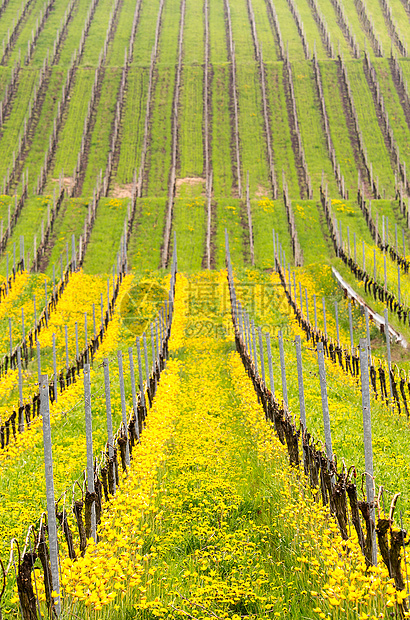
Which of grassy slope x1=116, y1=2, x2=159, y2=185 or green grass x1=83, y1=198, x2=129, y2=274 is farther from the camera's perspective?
grassy slope x1=116, y1=2, x2=159, y2=185

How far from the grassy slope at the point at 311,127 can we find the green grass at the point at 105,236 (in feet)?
53.1

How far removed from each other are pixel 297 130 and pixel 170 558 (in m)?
49.1

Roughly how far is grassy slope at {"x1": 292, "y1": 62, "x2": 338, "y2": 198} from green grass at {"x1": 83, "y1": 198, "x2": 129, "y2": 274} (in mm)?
16186

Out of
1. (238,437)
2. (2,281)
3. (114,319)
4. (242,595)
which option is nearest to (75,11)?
(2,281)

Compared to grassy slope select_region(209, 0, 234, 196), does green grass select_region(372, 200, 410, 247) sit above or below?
below

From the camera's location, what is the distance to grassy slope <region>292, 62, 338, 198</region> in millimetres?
46000

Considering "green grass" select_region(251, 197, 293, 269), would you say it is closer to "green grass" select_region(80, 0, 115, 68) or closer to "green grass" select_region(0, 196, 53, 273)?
"green grass" select_region(0, 196, 53, 273)

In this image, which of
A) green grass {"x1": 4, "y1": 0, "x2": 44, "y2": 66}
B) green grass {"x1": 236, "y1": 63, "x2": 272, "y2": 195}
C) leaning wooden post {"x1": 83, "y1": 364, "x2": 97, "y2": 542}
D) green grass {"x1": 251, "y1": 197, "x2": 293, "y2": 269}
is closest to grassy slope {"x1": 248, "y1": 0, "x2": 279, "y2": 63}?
green grass {"x1": 236, "y1": 63, "x2": 272, "y2": 195}

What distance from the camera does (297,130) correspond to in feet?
167

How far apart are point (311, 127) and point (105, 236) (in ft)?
82.3

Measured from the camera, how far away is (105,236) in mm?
38219

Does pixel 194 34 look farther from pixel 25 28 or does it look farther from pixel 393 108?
pixel 393 108

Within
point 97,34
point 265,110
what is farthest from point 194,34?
point 265,110

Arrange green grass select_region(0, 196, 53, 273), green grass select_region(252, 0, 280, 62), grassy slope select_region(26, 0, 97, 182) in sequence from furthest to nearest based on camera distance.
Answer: green grass select_region(252, 0, 280, 62) → grassy slope select_region(26, 0, 97, 182) → green grass select_region(0, 196, 53, 273)
